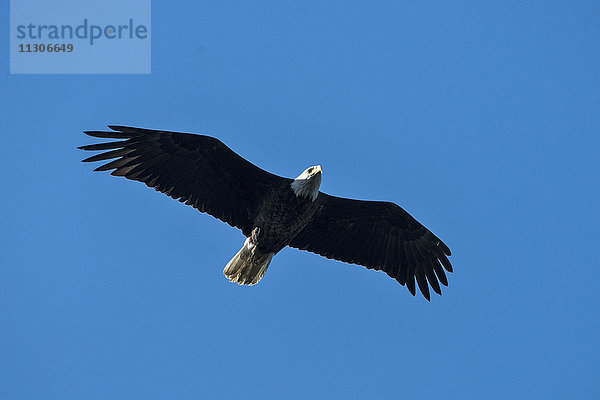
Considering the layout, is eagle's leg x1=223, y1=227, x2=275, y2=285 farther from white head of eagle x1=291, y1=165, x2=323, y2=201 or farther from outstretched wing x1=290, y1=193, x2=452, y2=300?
white head of eagle x1=291, y1=165, x2=323, y2=201

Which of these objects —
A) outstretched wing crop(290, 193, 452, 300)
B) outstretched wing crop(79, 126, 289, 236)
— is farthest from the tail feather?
outstretched wing crop(290, 193, 452, 300)

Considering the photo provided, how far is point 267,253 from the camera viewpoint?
11.0m

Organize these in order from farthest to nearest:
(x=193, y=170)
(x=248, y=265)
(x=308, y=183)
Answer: (x=248, y=265) → (x=193, y=170) → (x=308, y=183)

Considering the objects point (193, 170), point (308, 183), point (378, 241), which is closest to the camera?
point (308, 183)

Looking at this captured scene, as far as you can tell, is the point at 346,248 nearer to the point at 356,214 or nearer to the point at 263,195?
the point at 356,214

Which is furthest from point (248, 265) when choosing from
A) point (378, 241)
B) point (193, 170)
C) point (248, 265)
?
point (378, 241)

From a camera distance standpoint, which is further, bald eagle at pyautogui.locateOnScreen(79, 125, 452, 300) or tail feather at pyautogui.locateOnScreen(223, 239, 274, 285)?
tail feather at pyautogui.locateOnScreen(223, 239, 274, 285)

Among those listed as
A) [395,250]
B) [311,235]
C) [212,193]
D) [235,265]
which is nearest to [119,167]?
[212,193]

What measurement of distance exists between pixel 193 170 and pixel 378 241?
2902 millimetres

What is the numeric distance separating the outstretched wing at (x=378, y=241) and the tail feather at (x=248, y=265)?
539 mm

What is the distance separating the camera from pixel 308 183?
1041cm

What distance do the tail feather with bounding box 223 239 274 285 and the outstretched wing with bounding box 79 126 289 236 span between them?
0.30 meters

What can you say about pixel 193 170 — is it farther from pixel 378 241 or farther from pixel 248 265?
pixel 378 241

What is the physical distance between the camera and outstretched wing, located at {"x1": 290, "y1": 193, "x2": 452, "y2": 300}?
37.3 ft
